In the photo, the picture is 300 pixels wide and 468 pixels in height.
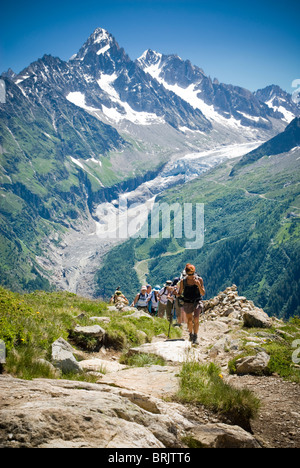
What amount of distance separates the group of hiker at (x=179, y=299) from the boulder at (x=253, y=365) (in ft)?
14.4

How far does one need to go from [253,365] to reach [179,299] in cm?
519

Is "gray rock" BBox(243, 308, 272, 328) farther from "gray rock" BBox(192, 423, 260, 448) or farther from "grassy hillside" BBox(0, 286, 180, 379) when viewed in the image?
"gray rock" BBox(192, 423, 260, 448)

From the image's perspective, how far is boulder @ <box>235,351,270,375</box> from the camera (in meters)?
10.0

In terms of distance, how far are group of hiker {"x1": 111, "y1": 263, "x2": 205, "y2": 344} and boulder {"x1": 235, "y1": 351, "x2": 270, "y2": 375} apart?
14.4 ft

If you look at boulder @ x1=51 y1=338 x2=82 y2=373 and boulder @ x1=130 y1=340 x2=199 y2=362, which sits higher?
boulder @ x1=51 y1=338 x2=82 y2=373

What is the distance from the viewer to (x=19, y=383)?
18.8 ft

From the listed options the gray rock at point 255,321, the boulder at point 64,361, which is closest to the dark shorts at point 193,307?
the gray rock at point 255,321

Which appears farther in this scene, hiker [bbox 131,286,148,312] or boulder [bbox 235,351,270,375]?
hiker [bbox 131,286,148,312]

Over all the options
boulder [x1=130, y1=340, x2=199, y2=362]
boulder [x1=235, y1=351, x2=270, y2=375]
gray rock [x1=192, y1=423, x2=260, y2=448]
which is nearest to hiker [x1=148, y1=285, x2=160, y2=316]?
boulder [x1=130, y1=340, x2=199, y2=362]

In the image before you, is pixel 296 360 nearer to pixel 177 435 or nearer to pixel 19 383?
pixel 177 435

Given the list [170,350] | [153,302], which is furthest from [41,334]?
[153,302]

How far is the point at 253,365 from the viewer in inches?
398

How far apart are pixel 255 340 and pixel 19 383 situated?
11.0 metres
